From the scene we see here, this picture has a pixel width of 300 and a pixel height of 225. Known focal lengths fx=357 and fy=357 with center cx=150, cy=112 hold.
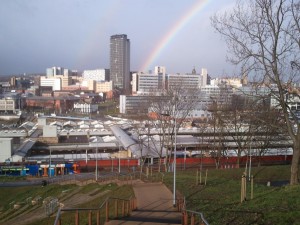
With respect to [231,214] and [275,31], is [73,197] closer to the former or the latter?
[231,214]

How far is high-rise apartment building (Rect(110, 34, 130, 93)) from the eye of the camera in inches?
6611

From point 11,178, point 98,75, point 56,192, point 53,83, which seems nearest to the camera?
point 56,192

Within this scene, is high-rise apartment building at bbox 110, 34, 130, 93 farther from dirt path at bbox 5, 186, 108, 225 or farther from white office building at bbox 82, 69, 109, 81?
dirt path at bbox 5, 186, 108, 225

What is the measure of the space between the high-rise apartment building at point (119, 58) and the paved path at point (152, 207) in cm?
15356

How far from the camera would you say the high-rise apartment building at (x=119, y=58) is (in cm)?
16791

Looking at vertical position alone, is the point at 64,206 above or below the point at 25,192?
above

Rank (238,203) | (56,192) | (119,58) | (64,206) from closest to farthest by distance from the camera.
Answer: (238,203) → (64,206) → (56,192) → (119,58)

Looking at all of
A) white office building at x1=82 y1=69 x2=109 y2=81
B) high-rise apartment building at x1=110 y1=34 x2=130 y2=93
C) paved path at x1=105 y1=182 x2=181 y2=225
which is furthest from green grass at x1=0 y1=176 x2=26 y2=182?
white office building at x1=82 y1=69 x2=109 y2=81

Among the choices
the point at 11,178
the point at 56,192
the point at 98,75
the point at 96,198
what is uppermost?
the point at 98,75

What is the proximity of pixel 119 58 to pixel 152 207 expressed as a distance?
162 metres

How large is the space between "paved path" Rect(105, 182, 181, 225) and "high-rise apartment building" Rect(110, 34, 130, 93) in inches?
6046

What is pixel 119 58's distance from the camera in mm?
169375

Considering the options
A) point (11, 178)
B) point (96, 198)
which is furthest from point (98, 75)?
point (96, 198)

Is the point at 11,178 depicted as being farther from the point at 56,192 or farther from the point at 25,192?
the point at 56,192
